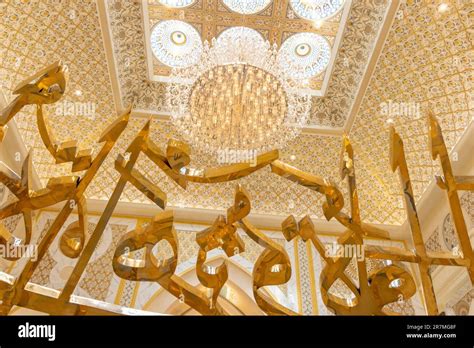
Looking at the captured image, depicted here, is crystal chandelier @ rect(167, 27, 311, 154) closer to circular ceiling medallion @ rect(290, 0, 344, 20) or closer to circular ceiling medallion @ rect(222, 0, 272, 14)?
circular ceiling medallion @ rect(222, 0, 272, 14)

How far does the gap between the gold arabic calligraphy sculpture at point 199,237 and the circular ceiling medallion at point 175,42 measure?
331 centimetres

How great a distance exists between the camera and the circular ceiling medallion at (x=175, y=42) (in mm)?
4355

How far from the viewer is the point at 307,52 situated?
450cm

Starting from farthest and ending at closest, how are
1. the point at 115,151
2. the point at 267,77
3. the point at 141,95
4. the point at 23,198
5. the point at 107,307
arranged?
the point at 115,151
the point at 141,95
the point at 267,77
the point at 23,198
the point at 107,307

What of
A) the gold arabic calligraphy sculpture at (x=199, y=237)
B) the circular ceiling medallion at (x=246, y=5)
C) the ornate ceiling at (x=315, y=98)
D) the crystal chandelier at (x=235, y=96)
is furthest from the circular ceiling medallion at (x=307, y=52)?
the gold arabic calligraphy sculpture at (x=199, y=237)

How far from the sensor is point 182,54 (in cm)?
457

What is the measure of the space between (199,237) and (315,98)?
396 centimetres

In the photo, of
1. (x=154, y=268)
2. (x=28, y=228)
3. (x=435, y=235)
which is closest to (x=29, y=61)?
(x=28, y=228)

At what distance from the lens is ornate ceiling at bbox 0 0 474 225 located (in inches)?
147

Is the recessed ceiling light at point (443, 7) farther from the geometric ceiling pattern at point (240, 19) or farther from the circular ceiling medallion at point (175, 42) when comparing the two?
the circular ceiling medallion at point (175, 42)

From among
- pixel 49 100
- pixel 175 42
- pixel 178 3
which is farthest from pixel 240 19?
pixel 49 100

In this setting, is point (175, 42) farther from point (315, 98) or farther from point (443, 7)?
point (443, 7)
